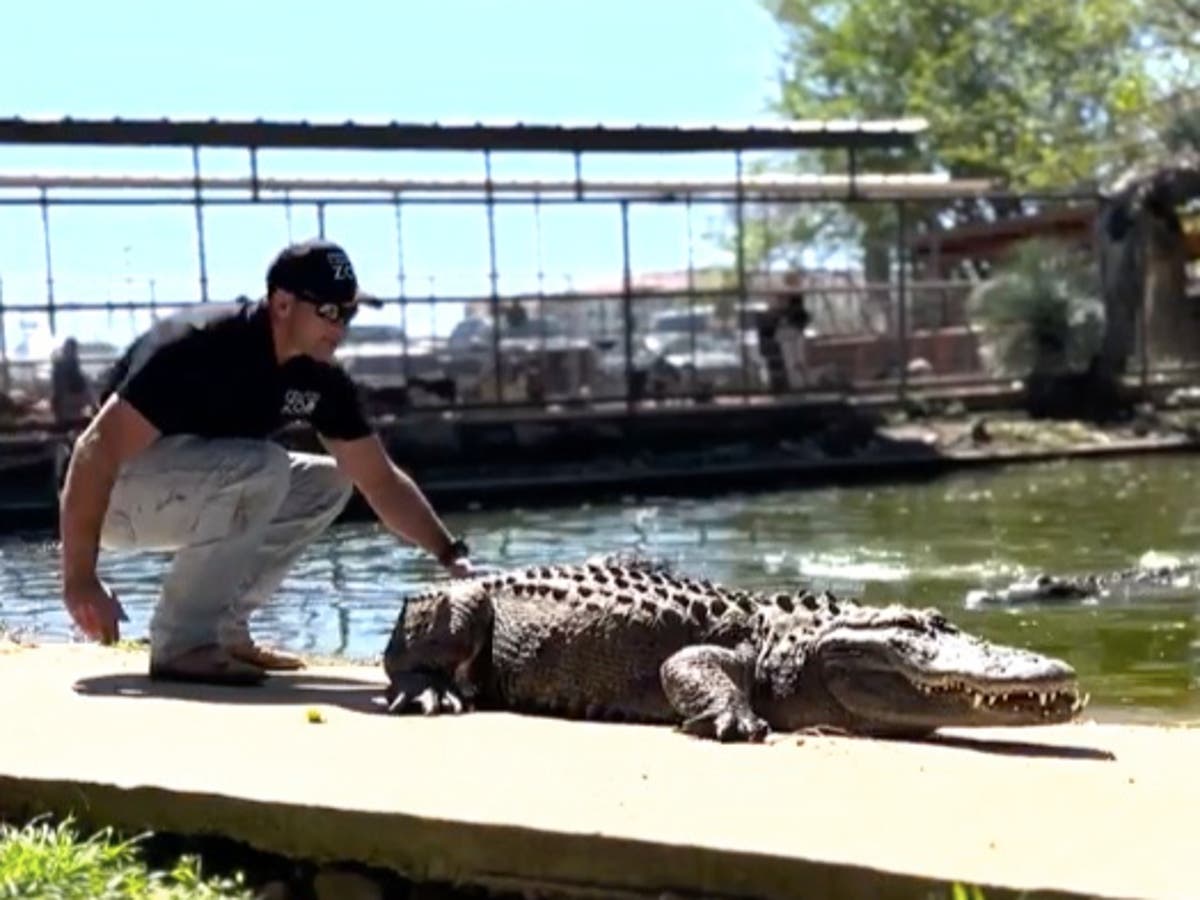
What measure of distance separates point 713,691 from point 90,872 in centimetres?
159

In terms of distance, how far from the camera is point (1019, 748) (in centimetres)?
471

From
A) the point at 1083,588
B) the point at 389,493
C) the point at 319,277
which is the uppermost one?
the point at 319,277

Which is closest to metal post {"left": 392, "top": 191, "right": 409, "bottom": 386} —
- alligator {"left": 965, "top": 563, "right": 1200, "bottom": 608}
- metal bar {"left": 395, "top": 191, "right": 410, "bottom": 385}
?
metal bar {"left": 395, "top": 191, "right": 410, "bottom": 385}

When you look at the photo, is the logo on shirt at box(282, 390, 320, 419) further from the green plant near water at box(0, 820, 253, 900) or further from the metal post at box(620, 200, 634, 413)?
the metal post at box(620, 200, 634, 413)

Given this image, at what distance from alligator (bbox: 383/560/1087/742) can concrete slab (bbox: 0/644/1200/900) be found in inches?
4.7

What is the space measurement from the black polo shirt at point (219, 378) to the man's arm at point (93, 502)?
0.21 feet

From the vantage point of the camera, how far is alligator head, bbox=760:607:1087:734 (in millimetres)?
4734

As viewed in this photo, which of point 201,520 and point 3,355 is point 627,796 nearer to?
point 201,520

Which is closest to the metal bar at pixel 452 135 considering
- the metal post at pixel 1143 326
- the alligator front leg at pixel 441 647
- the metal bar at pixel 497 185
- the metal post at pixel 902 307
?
the metal bar at pixel 497 185

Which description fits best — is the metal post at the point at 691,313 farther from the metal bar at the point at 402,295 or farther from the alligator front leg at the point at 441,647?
the alligator front leg at the point at 441,647

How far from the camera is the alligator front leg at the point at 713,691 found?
477 centimetres

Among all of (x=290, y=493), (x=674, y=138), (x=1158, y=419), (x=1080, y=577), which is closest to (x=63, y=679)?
(x=290, y=493)

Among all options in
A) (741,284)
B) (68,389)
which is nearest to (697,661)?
(68,389)

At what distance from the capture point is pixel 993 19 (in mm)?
43656
